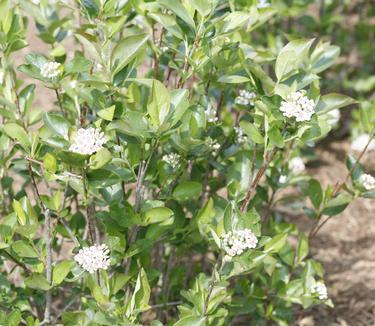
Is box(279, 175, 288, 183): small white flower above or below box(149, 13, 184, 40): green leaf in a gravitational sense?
below

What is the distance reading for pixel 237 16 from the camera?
1.99 m

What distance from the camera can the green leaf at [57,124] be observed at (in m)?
1.88

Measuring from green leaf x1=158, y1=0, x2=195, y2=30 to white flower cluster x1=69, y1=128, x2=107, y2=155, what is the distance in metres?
0.44

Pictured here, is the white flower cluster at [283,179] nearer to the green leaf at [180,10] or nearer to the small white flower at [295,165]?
the small white flower at [295,165]

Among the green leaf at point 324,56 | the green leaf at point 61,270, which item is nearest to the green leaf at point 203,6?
the green leaf at point 324,56

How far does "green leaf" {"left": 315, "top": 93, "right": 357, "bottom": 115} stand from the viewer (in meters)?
1.98

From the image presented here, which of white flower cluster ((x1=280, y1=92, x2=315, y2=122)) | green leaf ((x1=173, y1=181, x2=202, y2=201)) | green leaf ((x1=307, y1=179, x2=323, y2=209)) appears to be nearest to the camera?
white flower cluster ((x1=280, y1=92, x2=315, y2=122))

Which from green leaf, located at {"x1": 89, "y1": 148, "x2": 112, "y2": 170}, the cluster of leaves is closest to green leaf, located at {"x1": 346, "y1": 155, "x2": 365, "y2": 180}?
the cluster of leaves

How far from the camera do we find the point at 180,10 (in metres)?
1.90

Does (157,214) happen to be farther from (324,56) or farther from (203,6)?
(324,56)

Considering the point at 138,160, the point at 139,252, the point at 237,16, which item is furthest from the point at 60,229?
the point at 237,16

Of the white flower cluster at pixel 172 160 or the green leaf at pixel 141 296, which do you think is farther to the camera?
the white flower cluster at pixel 172 160

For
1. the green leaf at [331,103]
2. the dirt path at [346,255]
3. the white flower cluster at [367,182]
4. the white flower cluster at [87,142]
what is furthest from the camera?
the dirt path at [346,255]

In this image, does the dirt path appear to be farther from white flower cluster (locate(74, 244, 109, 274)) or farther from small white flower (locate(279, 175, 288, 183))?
white flower cluster (locate(74, 244, 109, 274))
